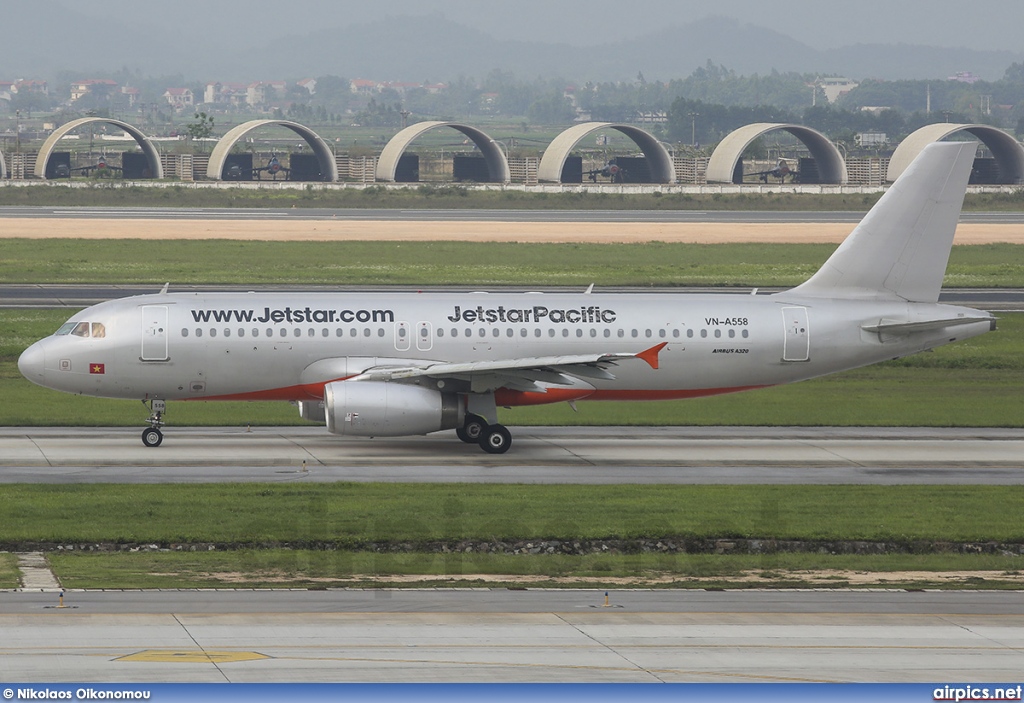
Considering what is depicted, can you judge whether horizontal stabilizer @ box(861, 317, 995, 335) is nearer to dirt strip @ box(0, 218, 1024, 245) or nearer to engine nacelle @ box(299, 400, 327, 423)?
engine nacelle @ box(299, 400, 327, 423)

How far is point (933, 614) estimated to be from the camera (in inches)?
948

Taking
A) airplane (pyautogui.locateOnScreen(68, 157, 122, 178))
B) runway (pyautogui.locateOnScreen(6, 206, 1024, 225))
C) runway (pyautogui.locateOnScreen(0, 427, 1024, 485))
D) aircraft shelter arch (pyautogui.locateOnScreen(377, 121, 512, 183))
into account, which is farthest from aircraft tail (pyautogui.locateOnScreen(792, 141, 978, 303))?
airplane (pyautogui.locateOnScreen(68, 157, 122, 178))

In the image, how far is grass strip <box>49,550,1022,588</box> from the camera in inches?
1016

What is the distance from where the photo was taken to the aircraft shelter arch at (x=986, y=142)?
16125cm

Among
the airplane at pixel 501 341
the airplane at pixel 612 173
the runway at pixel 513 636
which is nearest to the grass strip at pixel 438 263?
the airplane at pixel 501 341

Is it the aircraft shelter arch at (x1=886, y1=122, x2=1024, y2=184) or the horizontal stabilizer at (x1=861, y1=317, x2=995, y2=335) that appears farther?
the aircraft shelter arch at (x1=886, y1=122, x2=1024, y2=184)

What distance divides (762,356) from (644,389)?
368 centimetres

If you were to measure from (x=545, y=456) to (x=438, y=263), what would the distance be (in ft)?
154

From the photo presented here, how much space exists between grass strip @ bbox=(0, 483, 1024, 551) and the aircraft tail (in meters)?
9.65

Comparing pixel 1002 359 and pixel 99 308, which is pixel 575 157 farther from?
pixel 99 308

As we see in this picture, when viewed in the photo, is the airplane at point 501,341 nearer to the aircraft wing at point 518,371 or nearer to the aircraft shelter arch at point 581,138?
the aircraft wing at point 518,371

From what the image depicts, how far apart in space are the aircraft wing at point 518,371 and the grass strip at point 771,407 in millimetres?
5651

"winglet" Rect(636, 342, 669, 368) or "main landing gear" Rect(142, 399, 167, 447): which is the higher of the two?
"winglet" Rect(636, 342, 669, 368)

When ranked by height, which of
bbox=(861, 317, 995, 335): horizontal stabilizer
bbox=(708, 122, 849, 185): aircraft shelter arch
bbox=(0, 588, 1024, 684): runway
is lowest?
bbox=(0, 588, 1024, 684): runway
